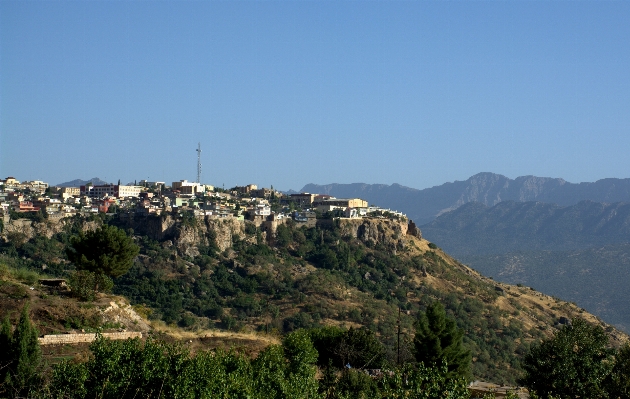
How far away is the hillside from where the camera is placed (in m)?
47.1

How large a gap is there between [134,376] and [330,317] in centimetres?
3277

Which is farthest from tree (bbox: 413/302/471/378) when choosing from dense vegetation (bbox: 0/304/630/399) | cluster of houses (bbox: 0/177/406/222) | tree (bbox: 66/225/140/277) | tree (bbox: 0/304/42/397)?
cluster of houses (bbox: 0/177/406/222)

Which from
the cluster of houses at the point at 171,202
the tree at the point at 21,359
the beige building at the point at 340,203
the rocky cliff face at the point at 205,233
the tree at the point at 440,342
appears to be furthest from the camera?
the beige building at the point at 340,203

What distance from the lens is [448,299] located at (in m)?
57.8

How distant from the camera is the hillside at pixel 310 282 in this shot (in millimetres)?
47125

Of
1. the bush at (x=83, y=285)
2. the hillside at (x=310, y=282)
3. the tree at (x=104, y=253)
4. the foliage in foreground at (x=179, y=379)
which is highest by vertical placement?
the tree at (x=104, y=253)

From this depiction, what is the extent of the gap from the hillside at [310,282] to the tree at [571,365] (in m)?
19.7

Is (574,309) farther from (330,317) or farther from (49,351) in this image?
(49,351)

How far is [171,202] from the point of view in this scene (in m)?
67.6

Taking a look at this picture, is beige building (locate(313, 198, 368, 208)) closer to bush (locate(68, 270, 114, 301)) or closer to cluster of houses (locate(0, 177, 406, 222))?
cluster of houses (locate(0, 177, 406, 222))

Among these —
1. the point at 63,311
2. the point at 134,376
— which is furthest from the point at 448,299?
the point at 134,376

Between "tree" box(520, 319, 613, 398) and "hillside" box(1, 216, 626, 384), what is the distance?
1970cm

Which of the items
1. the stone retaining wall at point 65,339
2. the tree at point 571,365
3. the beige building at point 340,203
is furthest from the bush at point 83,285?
the beige building at point 340,203

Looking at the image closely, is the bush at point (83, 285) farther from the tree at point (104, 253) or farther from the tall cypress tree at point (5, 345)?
the tall cypress tree at point (5, 345)
